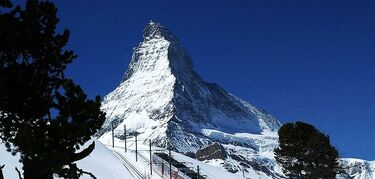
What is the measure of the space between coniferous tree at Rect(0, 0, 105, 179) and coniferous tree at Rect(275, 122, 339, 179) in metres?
41.1

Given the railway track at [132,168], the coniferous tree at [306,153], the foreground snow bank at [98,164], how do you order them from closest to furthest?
the coniferous tree at [306,153]
the foreground snow bank at [98,164]
the railway track at [132,168]

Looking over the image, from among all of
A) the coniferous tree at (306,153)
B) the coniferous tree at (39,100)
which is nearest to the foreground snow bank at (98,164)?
the coniferous tree at (306,153)

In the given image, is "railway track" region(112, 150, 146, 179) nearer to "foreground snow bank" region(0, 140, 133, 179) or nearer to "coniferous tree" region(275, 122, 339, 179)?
"foreground snow bank" region(0, 140, 133, 179)

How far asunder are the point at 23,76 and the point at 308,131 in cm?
4587

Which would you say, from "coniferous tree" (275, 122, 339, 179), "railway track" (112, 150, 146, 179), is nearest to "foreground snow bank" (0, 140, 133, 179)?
"railway track" (112, 150, 146, 179)

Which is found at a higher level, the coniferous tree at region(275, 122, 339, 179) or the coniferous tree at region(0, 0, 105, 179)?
the coniferous tree at region(275, 122, 339, 179)

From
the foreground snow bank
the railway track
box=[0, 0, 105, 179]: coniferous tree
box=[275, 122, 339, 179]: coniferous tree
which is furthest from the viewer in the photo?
the railway track

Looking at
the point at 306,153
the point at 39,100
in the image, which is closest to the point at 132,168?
the point at 306,153

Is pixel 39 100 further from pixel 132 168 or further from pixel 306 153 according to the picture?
pixel 132 168

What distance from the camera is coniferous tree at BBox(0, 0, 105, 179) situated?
78.3 feet

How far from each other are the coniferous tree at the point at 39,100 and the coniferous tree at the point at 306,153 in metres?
41.1

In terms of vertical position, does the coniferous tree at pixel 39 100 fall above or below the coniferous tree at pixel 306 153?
below

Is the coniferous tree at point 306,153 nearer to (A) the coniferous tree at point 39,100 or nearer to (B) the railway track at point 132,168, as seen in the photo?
(B) the railway track at point 132,168

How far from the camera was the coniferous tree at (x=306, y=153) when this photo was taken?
63000 mm
